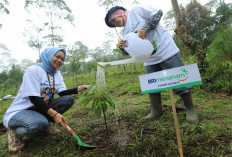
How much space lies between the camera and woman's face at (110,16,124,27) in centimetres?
166

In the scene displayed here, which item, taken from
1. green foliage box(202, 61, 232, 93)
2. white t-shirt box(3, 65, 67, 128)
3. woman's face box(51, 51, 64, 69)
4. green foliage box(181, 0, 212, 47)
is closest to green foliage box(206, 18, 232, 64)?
green foliage box(202, 61, 232, 93)

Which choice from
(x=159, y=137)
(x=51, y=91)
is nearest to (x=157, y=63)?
(x=159, y=137)

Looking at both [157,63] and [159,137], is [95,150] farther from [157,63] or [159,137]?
[157,63]

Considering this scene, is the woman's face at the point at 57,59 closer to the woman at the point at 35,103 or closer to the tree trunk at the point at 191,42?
the woman at the point at 35,103

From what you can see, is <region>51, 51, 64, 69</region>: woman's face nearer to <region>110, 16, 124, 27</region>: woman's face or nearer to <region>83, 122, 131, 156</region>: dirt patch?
<region>110, 16, 124, 27</region>: woman's face

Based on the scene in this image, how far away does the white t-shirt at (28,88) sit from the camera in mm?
1537

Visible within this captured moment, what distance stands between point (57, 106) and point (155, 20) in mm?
1735

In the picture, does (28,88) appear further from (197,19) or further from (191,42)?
(197,19)

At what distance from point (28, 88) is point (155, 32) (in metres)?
1.62

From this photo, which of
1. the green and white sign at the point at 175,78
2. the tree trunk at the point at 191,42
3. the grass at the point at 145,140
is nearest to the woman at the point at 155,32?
the grass at the point at 145,140

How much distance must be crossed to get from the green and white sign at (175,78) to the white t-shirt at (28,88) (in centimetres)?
128

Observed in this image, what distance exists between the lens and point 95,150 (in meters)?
1.27

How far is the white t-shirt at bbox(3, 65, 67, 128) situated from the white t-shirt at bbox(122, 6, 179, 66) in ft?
4.04

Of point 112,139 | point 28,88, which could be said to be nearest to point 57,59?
point 28,88
